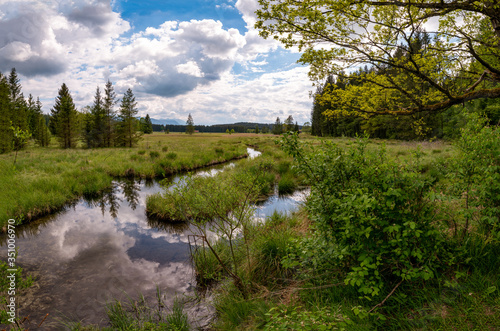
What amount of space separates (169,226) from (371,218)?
835cm

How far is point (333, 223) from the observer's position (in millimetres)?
3354

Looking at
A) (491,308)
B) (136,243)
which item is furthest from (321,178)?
(136,243)

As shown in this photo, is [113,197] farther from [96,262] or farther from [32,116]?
[32,116]

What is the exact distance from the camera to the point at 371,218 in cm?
268

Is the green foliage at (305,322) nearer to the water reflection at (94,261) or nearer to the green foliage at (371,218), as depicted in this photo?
the green foliage at (371,218)

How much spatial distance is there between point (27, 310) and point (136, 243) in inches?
127

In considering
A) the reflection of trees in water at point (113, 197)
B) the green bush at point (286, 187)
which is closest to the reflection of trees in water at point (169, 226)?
the reflection of trees in water at point (113, 197)

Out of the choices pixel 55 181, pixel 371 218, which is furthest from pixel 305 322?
pixel 55 181

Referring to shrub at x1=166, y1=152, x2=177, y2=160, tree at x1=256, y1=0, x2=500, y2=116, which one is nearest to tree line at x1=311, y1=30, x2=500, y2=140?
tree at x1=256, y1=0, x2=500, y2=116

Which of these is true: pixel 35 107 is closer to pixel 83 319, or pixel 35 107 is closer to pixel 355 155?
pixel 83 319

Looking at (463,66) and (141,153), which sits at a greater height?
(463,66)

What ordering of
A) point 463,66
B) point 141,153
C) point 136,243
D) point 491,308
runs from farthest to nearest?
point 141,153 → point 136,243 → point 463,66 → point 491,308

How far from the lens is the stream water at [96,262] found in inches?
197

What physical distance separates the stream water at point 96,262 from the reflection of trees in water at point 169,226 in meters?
0.04
